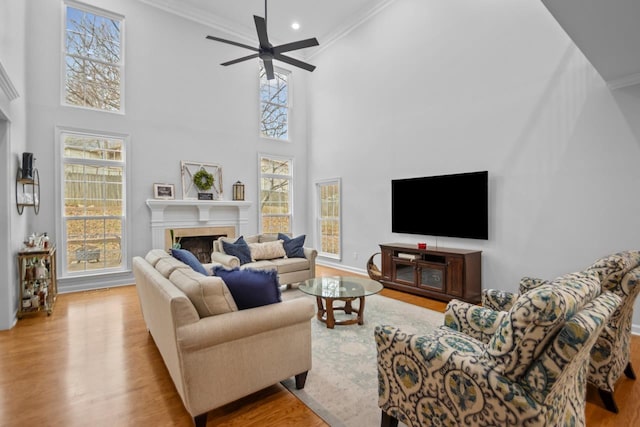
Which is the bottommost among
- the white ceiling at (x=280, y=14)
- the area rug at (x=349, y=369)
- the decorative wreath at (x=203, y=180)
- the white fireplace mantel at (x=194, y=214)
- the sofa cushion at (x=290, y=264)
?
the area rug at (x=349, y=369)

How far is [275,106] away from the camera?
7.49 m

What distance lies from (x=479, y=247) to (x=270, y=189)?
4.62 m

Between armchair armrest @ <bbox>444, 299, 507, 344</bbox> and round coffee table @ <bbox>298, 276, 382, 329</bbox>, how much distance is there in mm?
1241

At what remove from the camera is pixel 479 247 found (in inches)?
177

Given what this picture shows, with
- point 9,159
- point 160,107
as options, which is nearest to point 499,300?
point 9,159

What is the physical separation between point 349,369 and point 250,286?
116cm

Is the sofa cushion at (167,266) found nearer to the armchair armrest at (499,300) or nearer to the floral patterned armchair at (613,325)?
the armchair armrest at (499,300)

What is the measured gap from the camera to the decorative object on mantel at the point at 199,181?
6094mm

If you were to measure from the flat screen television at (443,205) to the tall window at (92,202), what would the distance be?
4882 mm

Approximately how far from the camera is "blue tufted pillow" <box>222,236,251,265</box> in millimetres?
4723

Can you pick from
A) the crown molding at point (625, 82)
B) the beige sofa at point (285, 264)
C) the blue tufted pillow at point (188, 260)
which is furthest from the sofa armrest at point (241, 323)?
the crown molding at point (625, 82)

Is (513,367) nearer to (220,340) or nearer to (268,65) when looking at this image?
(220,340)

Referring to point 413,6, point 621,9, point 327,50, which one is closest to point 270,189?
point 327,50

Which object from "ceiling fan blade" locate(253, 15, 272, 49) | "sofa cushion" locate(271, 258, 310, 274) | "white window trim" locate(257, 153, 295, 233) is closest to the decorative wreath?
"white window trim" locate(257, 153, 295, 233)
